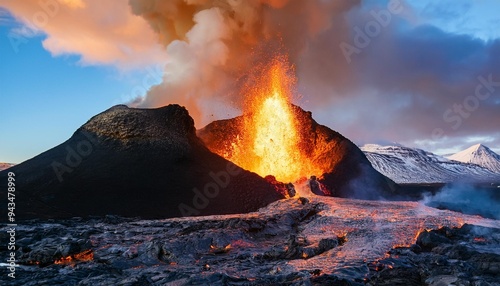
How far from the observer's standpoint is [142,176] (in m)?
36.1

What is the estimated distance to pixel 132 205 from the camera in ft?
105

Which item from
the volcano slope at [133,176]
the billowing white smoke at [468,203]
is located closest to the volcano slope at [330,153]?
the billowing white smoke at [468,203]

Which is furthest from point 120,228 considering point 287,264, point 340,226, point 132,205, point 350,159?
point 350,159

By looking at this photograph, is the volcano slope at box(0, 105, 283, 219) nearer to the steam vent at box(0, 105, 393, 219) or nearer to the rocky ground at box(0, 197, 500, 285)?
the steam vent at box(0, 105, 393, 219)

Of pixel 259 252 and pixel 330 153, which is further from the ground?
pixel 330 153

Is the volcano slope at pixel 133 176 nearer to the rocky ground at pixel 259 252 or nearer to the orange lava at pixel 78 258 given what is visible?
the rocky ground at pixel 259 252
